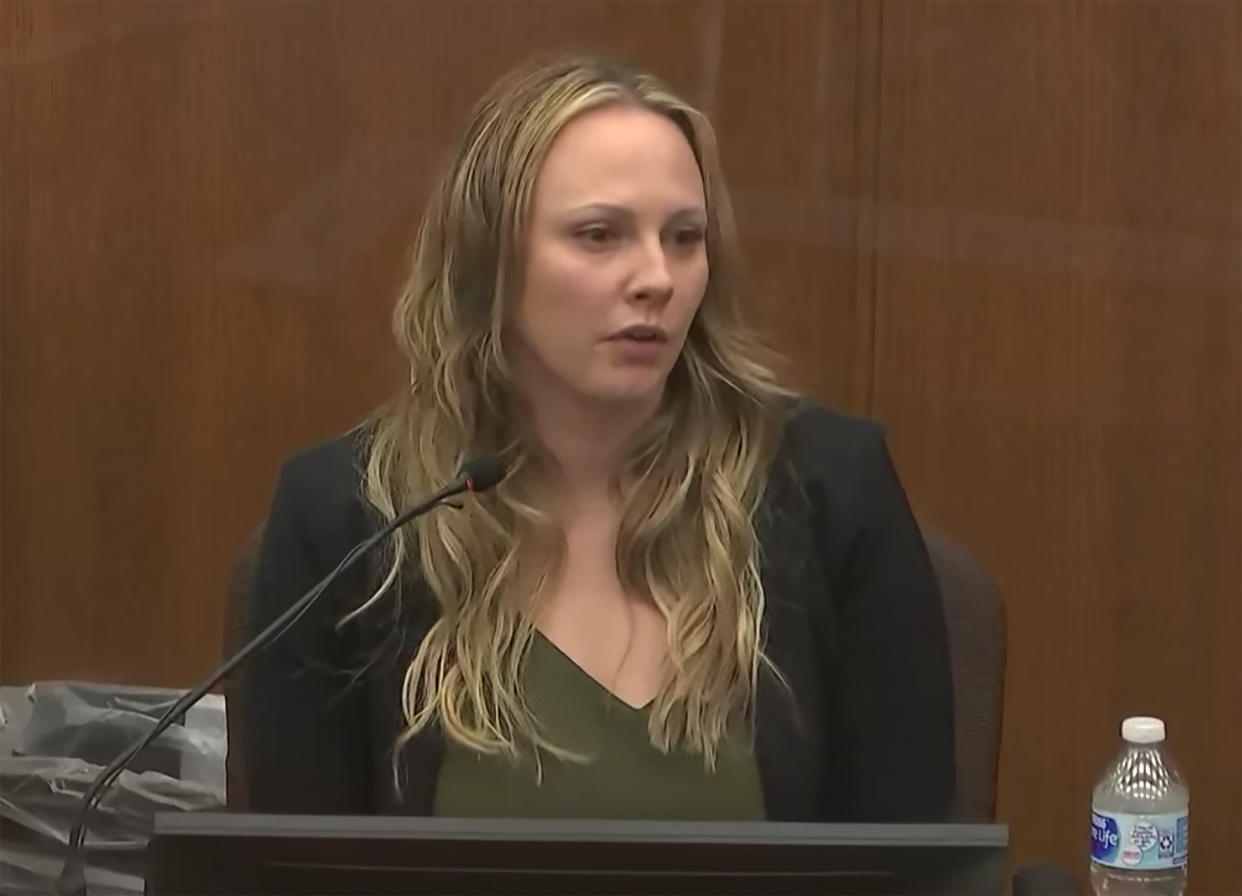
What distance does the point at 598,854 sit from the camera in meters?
0.69

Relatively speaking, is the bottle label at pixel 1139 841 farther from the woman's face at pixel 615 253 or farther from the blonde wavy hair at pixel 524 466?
the woman's face at pixel 615 253

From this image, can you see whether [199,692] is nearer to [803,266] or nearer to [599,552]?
[599,552]

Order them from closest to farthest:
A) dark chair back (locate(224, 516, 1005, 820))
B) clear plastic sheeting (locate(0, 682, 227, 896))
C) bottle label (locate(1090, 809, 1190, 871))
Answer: bottle label (locate(1090, 809, 1190, 871)) → dark chair back (locate(224, 516, 1005, 820)) → clear plastic sheeting (locate(0, 682, 227, 896))

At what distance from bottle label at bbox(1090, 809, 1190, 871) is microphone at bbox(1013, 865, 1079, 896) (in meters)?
0.24

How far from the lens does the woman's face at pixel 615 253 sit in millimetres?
1293

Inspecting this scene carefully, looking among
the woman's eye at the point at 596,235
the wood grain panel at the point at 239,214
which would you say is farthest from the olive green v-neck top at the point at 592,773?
the wood grain panel at the point at 239,214

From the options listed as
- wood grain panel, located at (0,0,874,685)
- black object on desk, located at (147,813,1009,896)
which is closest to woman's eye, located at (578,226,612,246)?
black object on desk, located at (147,813,1009,896)

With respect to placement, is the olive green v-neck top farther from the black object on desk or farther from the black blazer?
the black object on desk

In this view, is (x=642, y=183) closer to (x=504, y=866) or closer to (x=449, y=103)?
(x=504, y=866)

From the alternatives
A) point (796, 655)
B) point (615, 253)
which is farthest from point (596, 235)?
point (796, 655)

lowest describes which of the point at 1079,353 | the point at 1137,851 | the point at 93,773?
the point at 93,773

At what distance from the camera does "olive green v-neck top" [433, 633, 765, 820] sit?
1.26 metres

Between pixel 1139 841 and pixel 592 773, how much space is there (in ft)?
1.32

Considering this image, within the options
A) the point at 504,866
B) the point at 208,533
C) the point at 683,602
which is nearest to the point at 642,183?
the point at 683,602
